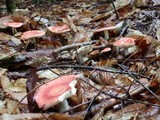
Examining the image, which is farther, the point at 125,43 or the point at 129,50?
the point at 129,50

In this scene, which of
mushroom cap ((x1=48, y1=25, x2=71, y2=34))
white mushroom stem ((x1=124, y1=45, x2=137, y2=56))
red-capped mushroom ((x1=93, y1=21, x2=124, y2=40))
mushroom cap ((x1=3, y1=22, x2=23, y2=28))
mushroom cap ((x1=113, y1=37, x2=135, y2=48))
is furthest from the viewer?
mushroom cap ((x1=3, y1=22, x2=23, y2=28))

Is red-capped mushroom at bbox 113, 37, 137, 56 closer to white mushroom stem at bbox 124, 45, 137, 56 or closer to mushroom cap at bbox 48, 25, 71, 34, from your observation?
white mushroom stem at bbox 124, 45, 137, 56

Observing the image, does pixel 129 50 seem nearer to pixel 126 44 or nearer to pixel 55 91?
pixel 126 44

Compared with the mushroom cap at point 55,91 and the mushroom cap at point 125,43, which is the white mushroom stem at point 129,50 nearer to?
the mushroom cap at point 125,43

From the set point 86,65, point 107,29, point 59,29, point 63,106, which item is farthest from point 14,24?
point 63,106

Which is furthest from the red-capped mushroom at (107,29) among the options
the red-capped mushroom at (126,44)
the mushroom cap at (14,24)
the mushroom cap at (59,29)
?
the mushroom cap at (14,24)

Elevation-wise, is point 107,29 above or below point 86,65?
above

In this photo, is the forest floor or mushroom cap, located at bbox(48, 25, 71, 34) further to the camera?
mushroom cap, located at bbox(48, 25, 71, 34)

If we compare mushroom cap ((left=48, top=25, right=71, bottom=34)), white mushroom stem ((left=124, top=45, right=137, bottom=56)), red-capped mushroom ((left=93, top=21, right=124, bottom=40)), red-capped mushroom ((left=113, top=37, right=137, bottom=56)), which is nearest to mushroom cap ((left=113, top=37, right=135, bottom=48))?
red-capped mushroom ((left=113, top=37, right=137, bottom=56))

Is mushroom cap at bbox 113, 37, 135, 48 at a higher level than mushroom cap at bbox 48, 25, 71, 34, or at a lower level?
higher
